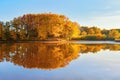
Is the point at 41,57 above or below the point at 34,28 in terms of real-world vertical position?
below

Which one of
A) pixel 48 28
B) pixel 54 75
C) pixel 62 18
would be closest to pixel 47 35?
pixel 48 28

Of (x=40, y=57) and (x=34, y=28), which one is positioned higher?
(x=34, y=28)

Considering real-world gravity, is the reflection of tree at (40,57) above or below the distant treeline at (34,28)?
below

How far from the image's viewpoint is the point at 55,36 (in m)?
59.2

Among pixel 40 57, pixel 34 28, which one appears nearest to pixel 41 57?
pixel 40 57

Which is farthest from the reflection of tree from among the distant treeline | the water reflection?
the distant treeline

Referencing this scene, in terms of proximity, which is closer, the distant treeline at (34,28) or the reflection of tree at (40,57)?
the reflection of tree at (40,57)

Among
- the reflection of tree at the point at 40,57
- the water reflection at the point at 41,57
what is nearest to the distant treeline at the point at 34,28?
the water reflection at the point at 41,57

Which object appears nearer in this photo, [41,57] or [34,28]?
[41,57]

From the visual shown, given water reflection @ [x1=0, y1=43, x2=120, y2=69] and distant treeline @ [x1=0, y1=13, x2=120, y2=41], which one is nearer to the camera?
water reflection @ [x1=0, y1=43, x2=120, y2=69]

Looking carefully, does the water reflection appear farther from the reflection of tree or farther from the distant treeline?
the distant treeline

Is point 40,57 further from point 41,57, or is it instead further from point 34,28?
point 34,28

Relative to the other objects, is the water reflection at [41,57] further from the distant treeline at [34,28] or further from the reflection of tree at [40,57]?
the distant treeline at [34,28]

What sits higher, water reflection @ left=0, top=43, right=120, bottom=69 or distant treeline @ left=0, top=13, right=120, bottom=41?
distant treeline @ left=0, top=13, right=120, bottom=41
